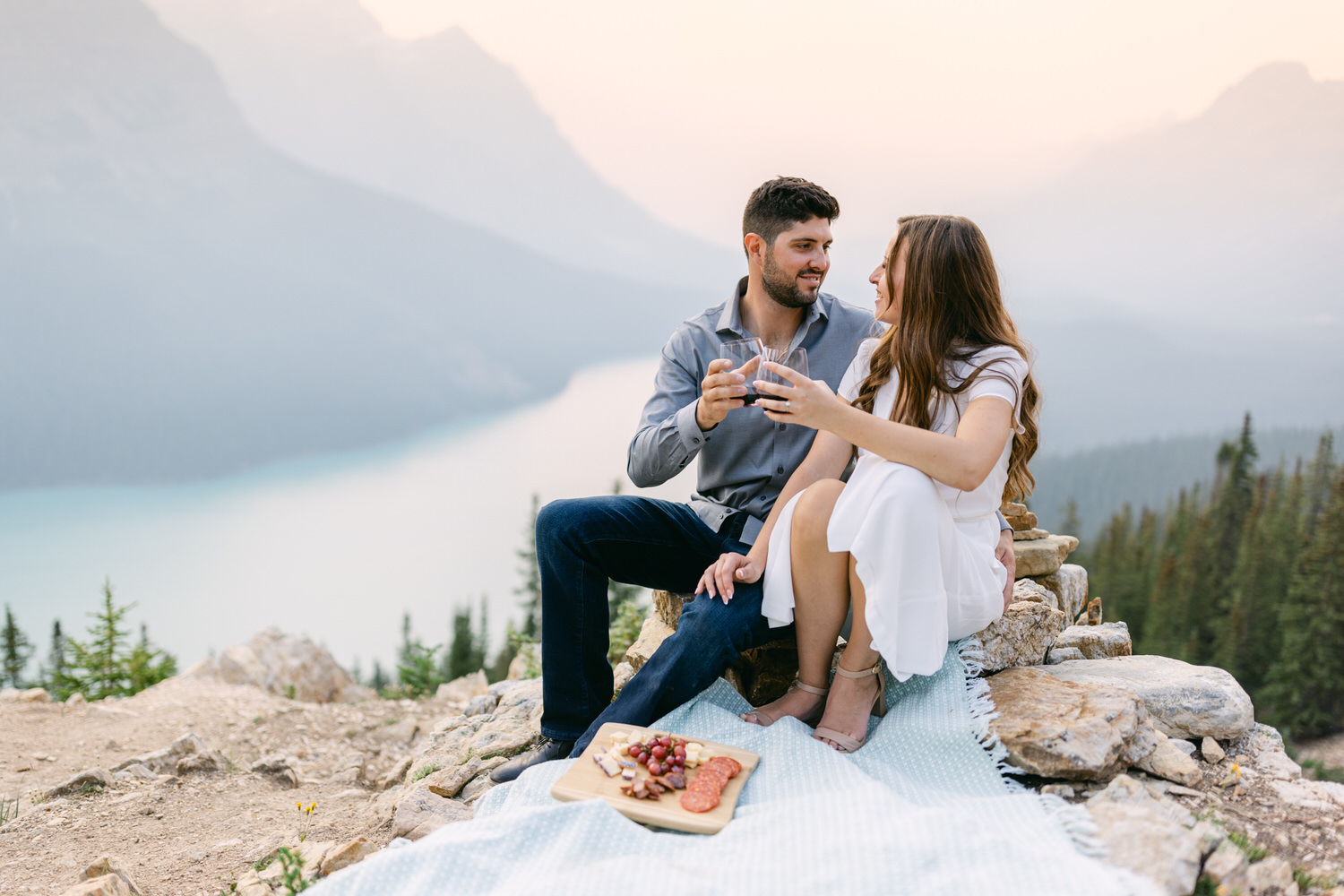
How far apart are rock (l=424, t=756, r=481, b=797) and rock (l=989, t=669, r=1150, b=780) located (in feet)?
7.94

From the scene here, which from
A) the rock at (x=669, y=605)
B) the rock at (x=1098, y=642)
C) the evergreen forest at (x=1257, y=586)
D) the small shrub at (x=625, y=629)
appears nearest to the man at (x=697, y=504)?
the rock at (x=669, y=605)

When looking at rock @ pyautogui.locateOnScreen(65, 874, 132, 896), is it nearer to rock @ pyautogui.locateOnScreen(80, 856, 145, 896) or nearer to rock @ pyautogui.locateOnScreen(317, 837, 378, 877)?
rock @ pyautogui.locateOnScreen(80, 856, 145, 896)

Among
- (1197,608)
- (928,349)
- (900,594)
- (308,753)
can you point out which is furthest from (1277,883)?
(1197,608)

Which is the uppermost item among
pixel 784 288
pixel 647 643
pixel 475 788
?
pixel 784 288

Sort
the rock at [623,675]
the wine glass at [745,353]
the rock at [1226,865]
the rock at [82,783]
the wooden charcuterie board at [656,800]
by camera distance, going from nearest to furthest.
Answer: the rock at [1226,865]
the wooden charcuterie board at [656,800]
the wine glass at [745,353]
the rock at [82,783]
the rock at [623,675]

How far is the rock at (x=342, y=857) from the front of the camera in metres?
3.16

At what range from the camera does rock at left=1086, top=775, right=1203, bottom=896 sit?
2.38 meters

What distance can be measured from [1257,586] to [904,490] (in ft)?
163

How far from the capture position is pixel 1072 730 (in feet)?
10.4

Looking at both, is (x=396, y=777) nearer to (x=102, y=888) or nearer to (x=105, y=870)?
(x=105, y=870)

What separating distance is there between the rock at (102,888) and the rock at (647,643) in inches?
102

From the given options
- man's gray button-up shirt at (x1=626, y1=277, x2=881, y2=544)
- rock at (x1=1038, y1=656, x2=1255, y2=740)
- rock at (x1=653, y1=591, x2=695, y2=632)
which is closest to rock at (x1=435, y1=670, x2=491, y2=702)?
rock at (x1=653, y1=591, x2=695, y2=632)

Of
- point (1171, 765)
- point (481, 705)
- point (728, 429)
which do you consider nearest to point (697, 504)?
point (728, 429)

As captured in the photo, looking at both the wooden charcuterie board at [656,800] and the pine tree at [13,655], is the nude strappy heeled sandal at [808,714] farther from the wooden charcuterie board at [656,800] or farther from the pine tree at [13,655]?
the pine tree at [13,655]
